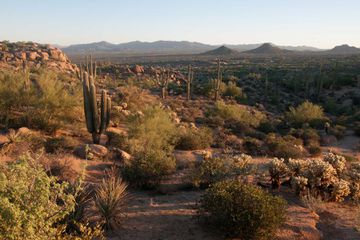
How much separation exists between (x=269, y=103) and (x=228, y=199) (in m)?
24.2

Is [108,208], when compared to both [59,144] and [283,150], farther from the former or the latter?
[283,150]

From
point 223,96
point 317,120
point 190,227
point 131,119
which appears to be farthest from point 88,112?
point 223,96

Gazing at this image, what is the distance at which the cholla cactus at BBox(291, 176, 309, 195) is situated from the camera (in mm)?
9984

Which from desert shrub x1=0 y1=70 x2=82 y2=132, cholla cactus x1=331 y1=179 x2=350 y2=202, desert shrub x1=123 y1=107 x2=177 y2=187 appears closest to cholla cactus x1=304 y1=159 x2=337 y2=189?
cholla cactus x1=331 y1=179 x2=350 y2=202

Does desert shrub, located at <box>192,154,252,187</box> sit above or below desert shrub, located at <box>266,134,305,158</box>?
above

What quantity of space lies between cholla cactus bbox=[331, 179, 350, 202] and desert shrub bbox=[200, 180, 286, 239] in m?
2.47

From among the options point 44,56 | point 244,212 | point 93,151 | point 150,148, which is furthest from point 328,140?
point 44,56

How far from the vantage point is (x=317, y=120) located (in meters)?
23.2

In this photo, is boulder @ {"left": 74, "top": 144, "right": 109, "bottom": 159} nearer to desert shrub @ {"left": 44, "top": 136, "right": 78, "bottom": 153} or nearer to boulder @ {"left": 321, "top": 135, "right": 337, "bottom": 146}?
desert shrub @ {"left": 44, "top": 136, "right": 78, "bottom": 153}

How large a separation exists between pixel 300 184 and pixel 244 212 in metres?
3.07

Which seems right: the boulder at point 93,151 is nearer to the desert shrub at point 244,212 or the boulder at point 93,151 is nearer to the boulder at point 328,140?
the desert shrub at point 244,212

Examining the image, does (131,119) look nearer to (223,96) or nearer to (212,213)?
(212,213)

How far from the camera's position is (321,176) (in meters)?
10.1

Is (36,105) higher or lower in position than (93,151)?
higher
